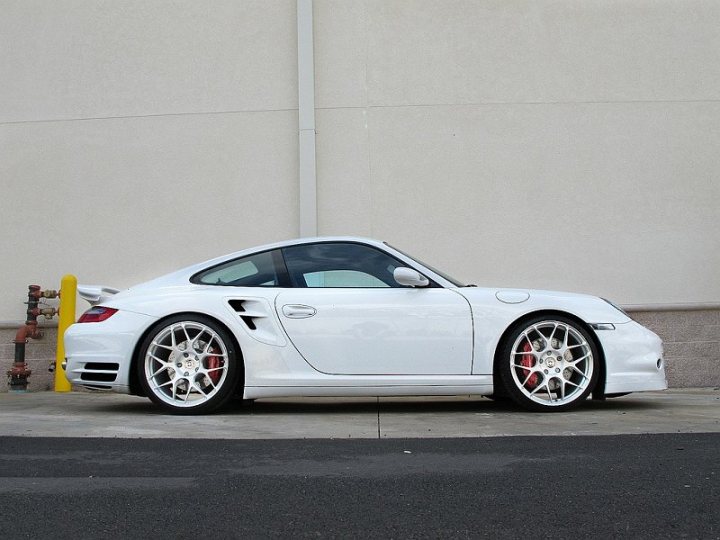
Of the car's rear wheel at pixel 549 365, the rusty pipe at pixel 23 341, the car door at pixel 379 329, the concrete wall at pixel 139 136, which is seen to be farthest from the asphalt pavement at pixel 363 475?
the concrete wall at pixel 139 136

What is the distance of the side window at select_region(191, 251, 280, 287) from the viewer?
5996 millimetres

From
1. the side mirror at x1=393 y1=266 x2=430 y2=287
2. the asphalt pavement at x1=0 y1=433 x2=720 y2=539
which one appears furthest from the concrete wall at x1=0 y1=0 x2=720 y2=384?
the asphalt pavement at x1=0 y1=433 x2=720 y2=539

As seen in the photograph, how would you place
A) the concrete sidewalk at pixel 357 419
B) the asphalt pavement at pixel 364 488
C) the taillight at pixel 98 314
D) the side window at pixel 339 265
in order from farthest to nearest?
the side window at pixel 339 265 < the taillight at pixel 98 314 < the concrete sidewalk at pixel 357 419 < the asphalt pavement at pixel 364 488

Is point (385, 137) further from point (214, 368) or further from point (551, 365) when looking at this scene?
point (214, 368)

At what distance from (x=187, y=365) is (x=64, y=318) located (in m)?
3.59

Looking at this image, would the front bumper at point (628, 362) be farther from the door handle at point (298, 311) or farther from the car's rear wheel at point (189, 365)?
the car's rear wheel at point (189, 365)

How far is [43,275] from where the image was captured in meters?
9.47

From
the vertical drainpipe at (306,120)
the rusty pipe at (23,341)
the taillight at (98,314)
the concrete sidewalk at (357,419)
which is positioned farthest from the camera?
the vertical drainpipe at (306,120)

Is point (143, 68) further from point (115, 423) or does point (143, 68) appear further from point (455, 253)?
point (115, 423)

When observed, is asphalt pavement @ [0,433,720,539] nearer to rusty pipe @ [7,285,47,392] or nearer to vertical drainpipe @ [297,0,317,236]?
rusty pipe @ [7,285,47,392]

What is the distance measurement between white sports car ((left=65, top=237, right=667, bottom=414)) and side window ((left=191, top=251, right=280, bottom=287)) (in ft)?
0.37

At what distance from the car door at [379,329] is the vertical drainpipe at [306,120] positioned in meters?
3.39

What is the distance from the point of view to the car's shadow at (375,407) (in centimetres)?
607

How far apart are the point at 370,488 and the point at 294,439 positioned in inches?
55.1
